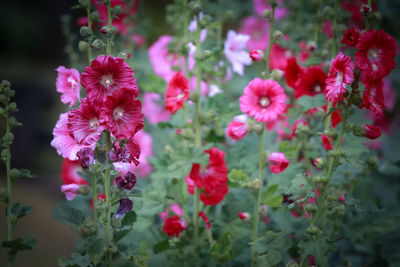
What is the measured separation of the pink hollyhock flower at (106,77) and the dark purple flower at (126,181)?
0.17 meters

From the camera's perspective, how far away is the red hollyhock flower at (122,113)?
75cm

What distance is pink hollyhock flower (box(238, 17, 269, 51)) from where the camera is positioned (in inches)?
72.8

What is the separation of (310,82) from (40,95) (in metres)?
3.49

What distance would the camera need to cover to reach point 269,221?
4.20 ft

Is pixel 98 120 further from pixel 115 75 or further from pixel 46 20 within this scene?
pixel 46 20

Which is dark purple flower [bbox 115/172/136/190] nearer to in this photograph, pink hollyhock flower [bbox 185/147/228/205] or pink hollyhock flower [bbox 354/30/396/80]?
pink hollyhock flower [bbox 185/147/228/205]

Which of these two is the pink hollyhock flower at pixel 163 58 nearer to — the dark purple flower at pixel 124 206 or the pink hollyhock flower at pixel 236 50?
the pink hollyhock flower at pixel 236 50

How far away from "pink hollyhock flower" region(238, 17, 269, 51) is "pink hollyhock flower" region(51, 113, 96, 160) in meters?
1.20

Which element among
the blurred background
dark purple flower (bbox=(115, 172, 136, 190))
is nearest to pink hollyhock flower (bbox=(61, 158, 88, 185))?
the blurred background

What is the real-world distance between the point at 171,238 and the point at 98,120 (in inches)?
19.7

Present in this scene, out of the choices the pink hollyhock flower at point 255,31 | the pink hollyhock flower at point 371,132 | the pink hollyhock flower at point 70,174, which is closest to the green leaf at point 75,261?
the pink hollyhock flower at point 70,174

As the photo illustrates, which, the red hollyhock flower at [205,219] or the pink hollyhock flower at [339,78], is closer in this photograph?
the pink hollyhock flower at [339,78]

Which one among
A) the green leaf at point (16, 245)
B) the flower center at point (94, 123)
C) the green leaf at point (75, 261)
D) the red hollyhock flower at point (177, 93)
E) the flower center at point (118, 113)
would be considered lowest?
the green leaf at point (75, 261)

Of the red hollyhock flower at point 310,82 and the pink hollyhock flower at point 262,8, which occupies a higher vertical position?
the pink hollyhock flower at point 262,8
